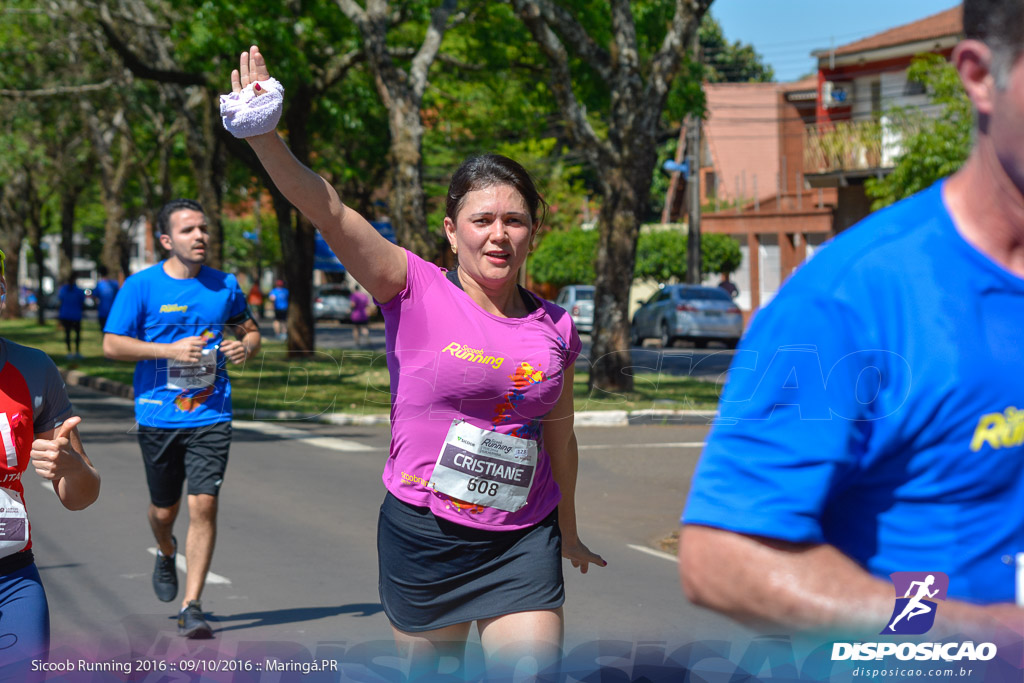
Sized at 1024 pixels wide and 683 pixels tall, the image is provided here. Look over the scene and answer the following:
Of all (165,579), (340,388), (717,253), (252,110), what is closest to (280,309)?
(717,253)

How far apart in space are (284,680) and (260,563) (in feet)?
13.8

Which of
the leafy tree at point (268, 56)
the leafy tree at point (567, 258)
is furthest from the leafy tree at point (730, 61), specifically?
the leafy tree at point (268, 56)

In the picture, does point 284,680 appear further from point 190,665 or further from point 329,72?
point 329,72

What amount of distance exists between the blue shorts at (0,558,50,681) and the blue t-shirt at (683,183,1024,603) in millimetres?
2211

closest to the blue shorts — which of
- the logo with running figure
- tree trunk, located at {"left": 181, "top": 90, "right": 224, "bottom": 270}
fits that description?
the logo with running figure

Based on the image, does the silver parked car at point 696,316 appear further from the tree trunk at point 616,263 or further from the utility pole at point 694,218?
the tree trunk at point 616,263

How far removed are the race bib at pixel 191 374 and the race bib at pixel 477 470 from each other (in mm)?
2983

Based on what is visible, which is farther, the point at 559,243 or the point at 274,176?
the point at 559,243

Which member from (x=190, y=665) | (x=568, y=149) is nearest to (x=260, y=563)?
(x=190, y=665)

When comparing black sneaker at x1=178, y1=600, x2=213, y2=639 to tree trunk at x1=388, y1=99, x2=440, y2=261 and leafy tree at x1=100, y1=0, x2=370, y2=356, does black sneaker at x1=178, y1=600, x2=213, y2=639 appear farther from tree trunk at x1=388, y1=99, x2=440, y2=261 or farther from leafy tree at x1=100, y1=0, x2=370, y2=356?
leafy tree at x1=100, y1=0, x2=370, y2=356

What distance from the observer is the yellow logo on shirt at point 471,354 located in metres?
3.32

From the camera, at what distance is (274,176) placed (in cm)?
285

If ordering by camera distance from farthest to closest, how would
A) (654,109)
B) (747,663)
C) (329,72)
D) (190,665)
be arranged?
(329,72)
(654,109)
(190,665)
(747,663)

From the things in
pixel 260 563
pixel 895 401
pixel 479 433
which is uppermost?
pixel 895 401
